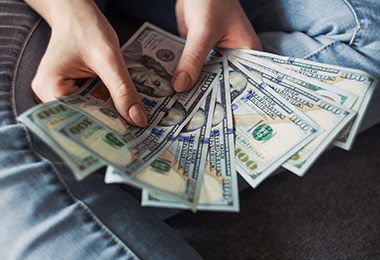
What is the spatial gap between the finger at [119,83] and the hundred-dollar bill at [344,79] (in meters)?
0.34

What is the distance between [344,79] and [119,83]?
19.4 inches

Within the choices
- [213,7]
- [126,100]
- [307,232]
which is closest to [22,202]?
[126,100]

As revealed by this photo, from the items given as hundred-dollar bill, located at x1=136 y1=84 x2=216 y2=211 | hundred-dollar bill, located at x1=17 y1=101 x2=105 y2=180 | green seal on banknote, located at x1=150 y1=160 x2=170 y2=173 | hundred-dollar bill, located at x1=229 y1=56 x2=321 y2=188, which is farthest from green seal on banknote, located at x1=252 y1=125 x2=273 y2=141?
hundred-dollar bill, located at x1=17 y1=101 x2=105 y2=180

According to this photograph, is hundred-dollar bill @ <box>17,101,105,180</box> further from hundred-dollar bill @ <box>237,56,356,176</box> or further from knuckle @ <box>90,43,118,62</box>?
hundred-dollar bill @ <box>237,56,356,176</box>

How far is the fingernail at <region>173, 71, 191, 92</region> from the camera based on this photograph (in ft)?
2.47

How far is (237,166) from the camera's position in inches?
25.7

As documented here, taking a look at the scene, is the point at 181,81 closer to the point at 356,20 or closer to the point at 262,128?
the point at 262,128

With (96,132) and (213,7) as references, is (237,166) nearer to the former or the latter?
(96,132)

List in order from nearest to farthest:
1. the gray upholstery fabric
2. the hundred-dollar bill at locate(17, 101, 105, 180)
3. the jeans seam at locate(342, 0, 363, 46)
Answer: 1. the hundred-dollar bill at locate(17, 101, 105, 180)
2. the jeans seam at locate(342, 0, 363, 46)
3. the gray upholstery fabric

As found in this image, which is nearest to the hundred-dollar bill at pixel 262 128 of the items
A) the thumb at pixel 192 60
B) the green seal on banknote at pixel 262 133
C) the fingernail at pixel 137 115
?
the green seal on banknote at pixel 262 133

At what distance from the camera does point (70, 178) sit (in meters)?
0.61

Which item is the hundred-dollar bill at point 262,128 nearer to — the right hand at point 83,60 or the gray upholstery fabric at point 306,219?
Answer: the right hand at point 83,60

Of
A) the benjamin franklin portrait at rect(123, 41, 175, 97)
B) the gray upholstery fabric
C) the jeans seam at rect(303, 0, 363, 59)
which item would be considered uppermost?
the jeans seam at rect(303, 0, 363, 59)

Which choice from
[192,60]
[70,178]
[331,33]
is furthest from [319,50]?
[70,178]
